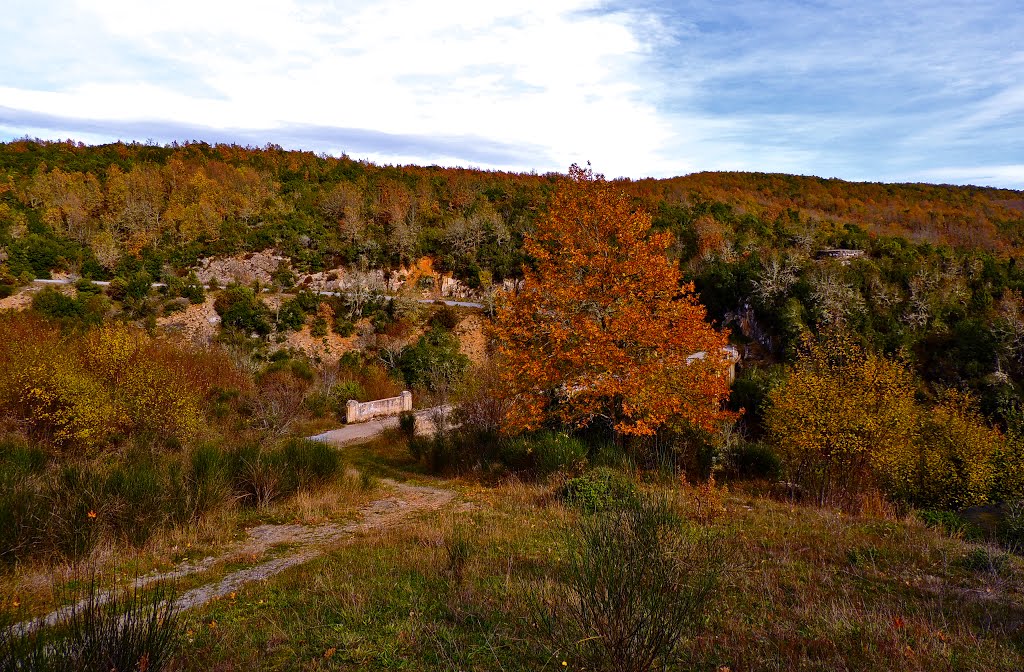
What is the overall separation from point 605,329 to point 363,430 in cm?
1234

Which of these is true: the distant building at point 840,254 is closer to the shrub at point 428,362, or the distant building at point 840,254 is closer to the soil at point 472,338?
the soil at point 472,338

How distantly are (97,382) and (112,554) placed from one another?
9.22 meters

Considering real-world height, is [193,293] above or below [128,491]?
above

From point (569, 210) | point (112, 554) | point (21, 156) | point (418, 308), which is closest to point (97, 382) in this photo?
point (112, 554)

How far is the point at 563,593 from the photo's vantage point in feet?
15.3

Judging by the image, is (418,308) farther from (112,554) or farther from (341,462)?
(112,554)

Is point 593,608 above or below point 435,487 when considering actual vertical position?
above

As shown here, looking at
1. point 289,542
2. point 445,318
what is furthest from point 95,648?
point 445,318

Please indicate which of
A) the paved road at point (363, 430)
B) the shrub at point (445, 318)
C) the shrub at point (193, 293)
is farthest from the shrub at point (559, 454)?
the shrub at point (193, 293)

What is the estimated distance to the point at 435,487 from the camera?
12.8m

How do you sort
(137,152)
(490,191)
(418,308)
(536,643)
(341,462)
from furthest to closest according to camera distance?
(137,152) → (490,191) → (418,308) → (341,462) → (536,643)

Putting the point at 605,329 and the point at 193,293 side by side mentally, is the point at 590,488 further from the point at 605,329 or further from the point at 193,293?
the point at 193,293

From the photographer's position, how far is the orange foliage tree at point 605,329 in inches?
463

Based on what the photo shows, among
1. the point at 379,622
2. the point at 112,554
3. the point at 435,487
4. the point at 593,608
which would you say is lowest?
the point at 435,487
